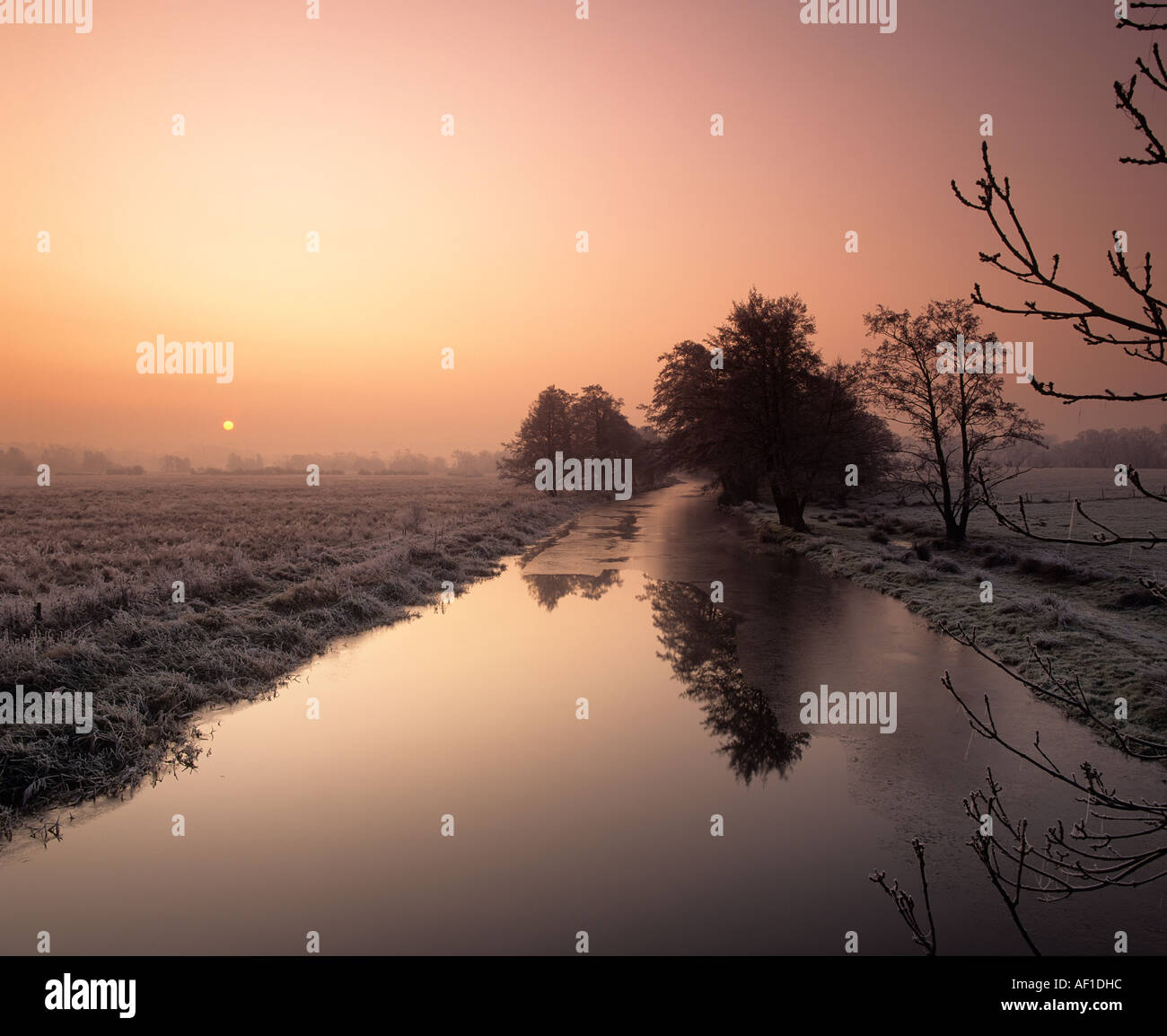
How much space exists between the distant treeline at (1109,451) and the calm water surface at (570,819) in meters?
111

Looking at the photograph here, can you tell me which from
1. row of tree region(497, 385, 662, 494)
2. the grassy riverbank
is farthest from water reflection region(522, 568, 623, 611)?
row of tree region(497, 385, 662, 494)

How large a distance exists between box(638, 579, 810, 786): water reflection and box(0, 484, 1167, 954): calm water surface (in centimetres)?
7

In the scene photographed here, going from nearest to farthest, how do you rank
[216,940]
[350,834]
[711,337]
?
[216,940] → [350,834] → [711,337]

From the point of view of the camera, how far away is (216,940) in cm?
523

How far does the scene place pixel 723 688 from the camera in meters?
11.0

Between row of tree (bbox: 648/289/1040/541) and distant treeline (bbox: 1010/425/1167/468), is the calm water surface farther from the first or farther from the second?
distant treeline (bbox: 1010/425/1167/468)

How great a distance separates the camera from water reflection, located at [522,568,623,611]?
61.4 ft

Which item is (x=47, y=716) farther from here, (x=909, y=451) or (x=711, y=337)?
(x=711, y=337)

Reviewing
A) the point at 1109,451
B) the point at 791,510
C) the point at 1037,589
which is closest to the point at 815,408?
the point at 791,510

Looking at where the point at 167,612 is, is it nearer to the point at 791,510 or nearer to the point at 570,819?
the point at 570,819

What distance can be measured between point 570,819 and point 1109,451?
144684 millimetres

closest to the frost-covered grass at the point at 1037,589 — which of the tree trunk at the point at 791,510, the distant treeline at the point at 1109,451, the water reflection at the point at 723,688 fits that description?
the tree trunk at the point at 791,510

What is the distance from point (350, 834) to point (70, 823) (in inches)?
109
